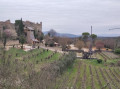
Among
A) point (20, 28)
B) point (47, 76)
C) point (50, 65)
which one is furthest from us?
point (20, 28)

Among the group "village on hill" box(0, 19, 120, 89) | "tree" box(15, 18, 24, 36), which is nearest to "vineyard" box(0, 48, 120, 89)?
"village on hill" box(0, 19, 120, 89)

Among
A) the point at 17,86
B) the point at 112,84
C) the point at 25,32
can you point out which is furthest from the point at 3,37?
the point at 17,86

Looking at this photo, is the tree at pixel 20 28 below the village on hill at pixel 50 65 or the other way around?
the other way around

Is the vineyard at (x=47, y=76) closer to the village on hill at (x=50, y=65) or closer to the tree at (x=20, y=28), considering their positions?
the village on hill at (x=50, y=65)

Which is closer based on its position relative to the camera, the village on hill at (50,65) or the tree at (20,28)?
the village on hill at (50,65)

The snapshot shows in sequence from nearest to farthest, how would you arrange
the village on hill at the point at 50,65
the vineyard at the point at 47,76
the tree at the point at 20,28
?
1. the vineyard at the point at 47,76
2. the village on hill at the point at 50,65
3. the tree at the point at 20,28

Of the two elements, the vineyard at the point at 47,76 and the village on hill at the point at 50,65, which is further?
the village on hill at the point at 50,65

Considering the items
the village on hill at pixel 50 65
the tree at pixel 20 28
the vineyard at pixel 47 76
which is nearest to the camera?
the vineyard at pixel 47 76

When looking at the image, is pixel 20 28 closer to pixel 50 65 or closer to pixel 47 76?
pixel 50 65

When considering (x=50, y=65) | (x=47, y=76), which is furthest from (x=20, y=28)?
(x=47, y=76)

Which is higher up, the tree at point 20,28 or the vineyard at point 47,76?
the tree at point 20,28

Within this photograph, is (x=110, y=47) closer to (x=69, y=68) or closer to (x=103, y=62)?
(x=103, y=62)

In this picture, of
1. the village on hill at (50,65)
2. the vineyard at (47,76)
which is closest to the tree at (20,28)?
the village on hill at (50,65)

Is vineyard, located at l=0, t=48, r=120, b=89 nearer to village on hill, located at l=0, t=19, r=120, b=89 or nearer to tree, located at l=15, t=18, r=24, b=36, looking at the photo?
village on hill, located at l=0, t=19, r=120, b=89
